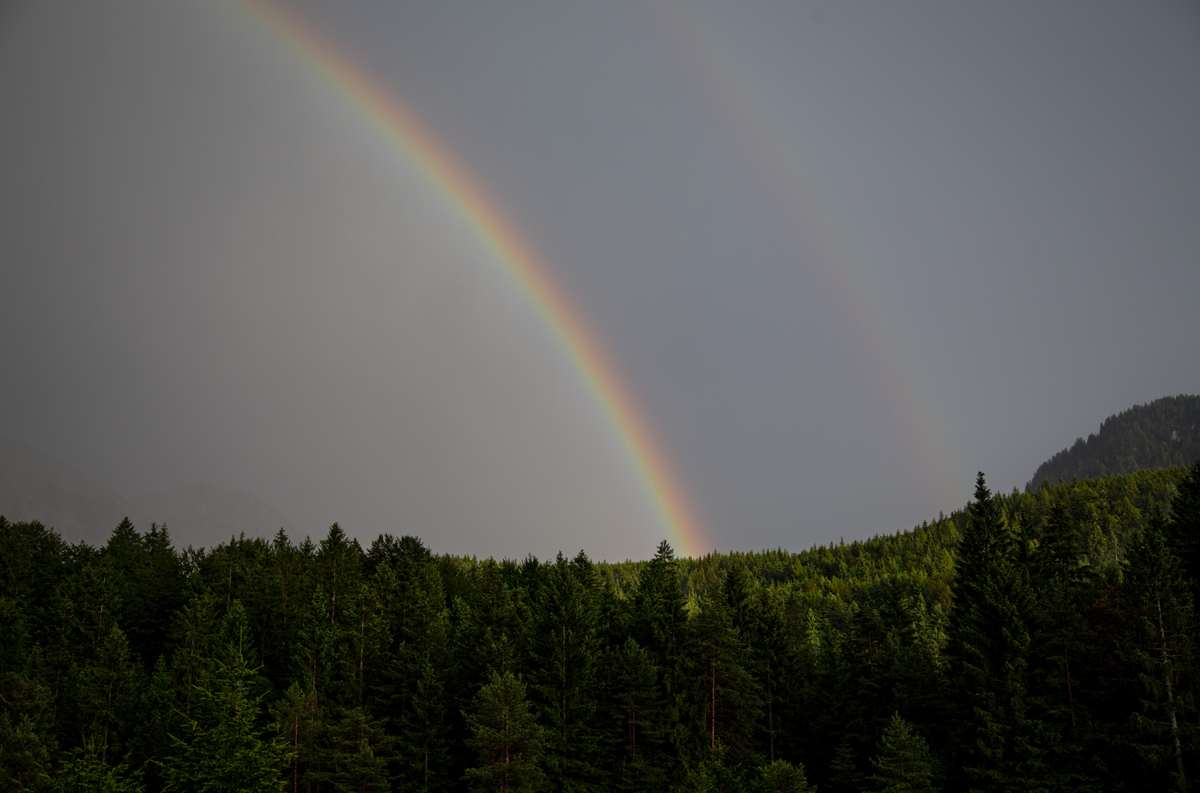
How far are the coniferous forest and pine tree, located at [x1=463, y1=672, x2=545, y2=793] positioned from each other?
0.20 metres

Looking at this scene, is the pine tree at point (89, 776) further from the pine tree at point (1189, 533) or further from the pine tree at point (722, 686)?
the pine tree at point (1189, 533)

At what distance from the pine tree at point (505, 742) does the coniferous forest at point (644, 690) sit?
0.65ft

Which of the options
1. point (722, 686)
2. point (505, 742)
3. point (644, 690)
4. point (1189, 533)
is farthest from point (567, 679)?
point (1189, 533)

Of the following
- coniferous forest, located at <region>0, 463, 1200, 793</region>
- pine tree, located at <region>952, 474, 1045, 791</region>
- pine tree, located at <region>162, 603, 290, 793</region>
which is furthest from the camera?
pine tree, located at <region>952, 474, 1045, 791</region>

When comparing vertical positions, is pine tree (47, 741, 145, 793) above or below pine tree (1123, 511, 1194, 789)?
below

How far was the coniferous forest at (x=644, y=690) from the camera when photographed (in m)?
47.3

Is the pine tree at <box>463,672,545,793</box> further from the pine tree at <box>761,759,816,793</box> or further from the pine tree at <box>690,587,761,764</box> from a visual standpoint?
the pine tree at <box>761,759,816,793</box>

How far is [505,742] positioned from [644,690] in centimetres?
1309

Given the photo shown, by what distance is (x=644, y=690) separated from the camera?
58.8m

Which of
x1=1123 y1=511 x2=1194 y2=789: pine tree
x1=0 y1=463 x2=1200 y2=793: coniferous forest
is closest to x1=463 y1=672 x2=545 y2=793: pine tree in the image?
x1=0 y1=463 x2=1200 y2=793: coniferous forest

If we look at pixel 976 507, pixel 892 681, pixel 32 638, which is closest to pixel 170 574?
pixel 32 638

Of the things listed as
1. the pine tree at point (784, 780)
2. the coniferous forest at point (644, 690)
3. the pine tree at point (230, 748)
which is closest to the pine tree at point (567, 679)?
→ the coniferous forest at point (644, 690)

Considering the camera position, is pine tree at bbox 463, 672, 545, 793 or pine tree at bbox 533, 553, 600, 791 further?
pine tree at bbox 533, 553, 600, 791

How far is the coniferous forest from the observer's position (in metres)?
47.3
